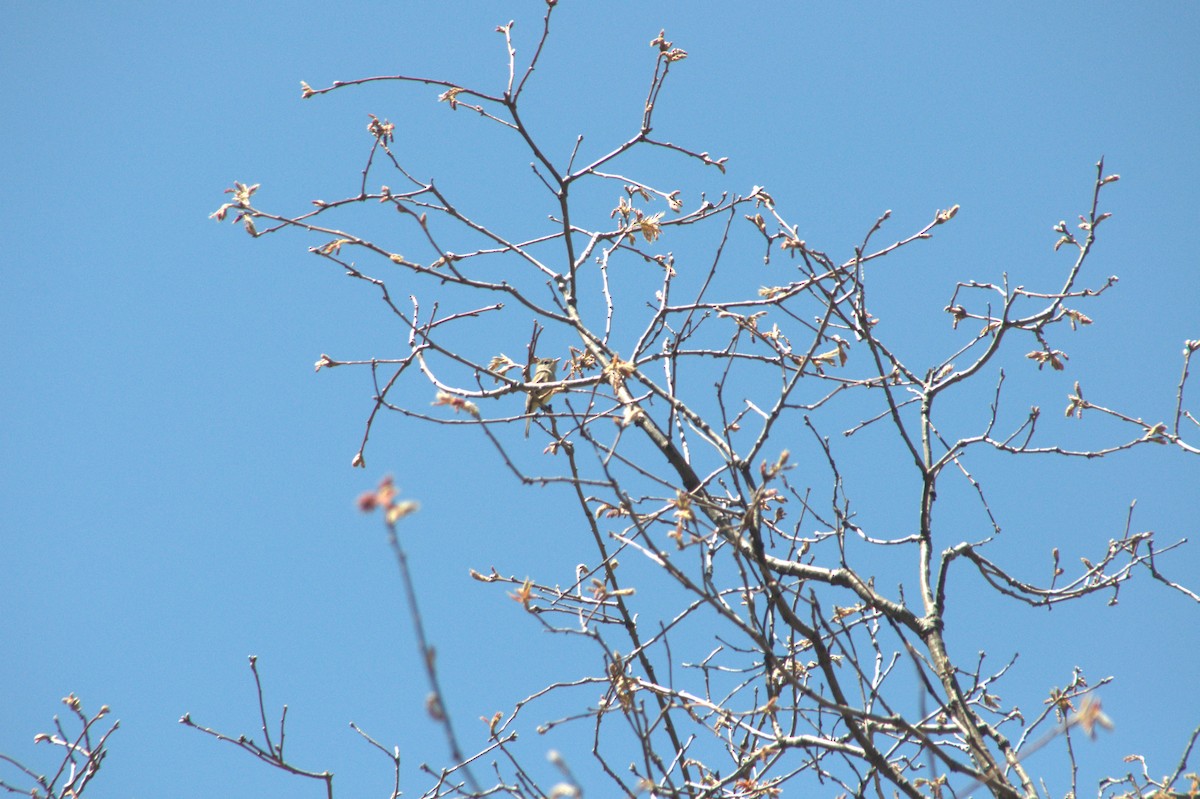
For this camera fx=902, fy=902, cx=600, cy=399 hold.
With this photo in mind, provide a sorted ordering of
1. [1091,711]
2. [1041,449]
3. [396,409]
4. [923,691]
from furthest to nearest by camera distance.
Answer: [1041,449]
[396,409]
[923,691]
[1091,711]

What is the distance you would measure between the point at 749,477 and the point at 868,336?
72 centimetres

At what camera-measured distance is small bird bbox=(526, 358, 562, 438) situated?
8.56 feet

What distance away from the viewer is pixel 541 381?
9.11 ft

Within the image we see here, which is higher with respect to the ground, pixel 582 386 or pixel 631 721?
pixel 582 386

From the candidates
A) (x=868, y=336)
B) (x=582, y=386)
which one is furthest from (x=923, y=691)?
(x=582, y=386)

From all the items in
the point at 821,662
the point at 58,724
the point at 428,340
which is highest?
the point at 428,340

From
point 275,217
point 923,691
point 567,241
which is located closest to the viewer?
point 923,691

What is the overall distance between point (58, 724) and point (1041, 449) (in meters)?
4.01

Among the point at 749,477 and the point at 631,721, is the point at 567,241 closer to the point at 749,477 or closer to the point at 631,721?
the point at 749,477

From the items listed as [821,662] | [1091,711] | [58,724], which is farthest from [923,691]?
[58,724]

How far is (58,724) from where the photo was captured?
3707 mm

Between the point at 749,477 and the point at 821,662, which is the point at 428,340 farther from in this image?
the point at 821,662

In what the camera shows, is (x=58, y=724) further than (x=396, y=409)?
Yes

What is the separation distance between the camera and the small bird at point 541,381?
2609 millimetres
